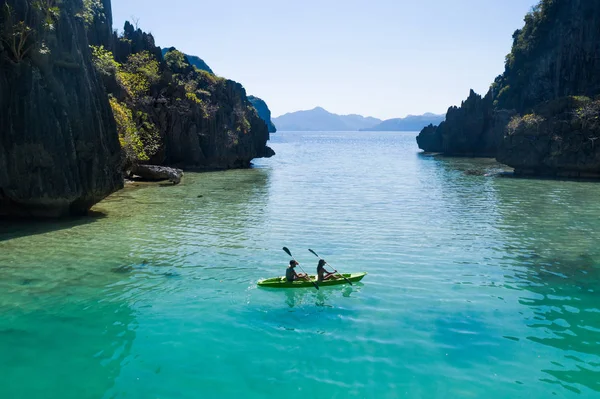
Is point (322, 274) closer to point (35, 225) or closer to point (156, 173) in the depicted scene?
point (35, 225)

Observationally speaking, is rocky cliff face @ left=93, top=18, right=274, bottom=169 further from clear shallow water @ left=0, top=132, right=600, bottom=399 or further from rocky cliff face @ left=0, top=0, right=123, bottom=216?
clear shallow water @ left=0, top=132, right=600, bottom=399

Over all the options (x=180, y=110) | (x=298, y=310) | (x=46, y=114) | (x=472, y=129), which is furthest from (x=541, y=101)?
(x=298, y=310)

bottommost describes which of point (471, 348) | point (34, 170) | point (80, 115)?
point (471, 348)

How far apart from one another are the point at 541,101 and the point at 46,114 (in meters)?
90.1

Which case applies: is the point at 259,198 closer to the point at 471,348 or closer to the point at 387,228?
the point at 387,228

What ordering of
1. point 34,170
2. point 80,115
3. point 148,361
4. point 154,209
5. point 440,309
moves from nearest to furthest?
point 148,361
point 440,309
point 34,170
point 80,115
point 154,209

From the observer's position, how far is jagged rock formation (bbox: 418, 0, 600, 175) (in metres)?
58.8

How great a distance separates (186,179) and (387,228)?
32731 mm

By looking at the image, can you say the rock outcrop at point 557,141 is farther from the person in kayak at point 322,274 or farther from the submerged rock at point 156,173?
the person in kayak at point 322,274

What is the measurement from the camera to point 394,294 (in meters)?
17.9

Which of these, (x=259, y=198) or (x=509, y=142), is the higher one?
(x=509, y=142)

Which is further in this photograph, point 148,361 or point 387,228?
point 387,228

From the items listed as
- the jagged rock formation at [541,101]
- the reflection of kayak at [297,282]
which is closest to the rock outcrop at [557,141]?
the jagged rock formation at [541,101]

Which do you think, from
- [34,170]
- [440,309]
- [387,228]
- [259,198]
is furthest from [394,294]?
[259,198]
